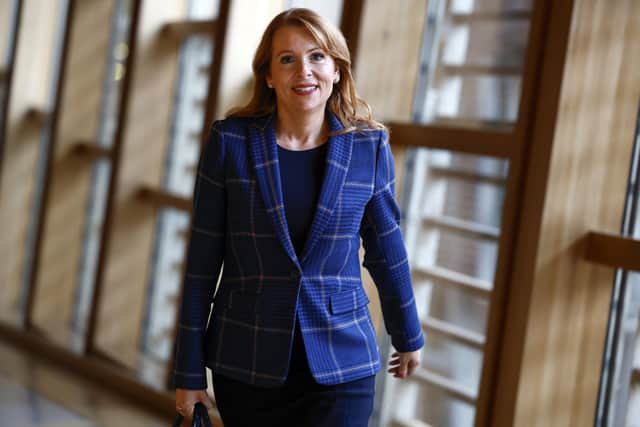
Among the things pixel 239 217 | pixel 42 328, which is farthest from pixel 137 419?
pixel 239 217

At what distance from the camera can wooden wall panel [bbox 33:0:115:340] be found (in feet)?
17.1

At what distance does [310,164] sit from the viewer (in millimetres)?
1979

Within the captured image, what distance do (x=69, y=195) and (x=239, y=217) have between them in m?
3.64

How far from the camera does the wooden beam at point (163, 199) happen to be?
451cm

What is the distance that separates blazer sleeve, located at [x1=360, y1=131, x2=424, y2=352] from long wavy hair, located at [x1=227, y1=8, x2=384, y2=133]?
0.32ft

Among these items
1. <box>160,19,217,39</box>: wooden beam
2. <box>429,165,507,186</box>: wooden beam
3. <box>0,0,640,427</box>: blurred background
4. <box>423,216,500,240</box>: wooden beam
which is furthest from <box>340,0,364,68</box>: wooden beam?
<box>160,19,217,39</box>: wooden beam

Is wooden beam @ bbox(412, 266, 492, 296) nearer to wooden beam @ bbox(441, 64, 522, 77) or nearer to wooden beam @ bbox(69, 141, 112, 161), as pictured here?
wooden beam @ bbox(441, 64, 522, 77)

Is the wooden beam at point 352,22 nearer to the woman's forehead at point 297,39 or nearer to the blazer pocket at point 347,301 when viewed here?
the woman's forehead at point 297,39

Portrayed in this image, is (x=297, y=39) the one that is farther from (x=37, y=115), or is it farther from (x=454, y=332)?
(x=37, y=115)

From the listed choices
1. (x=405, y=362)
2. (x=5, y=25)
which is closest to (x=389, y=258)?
(x=405, y=362)

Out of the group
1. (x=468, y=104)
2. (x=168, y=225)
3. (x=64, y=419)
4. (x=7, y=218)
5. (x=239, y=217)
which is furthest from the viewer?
(x=7, y=218)

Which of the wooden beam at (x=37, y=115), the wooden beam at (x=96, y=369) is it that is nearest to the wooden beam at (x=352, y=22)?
the wooden beam at (x=96, y=369)

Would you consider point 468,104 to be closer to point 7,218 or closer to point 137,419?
point 137,419

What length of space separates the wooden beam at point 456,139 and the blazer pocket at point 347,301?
36.5 inches
